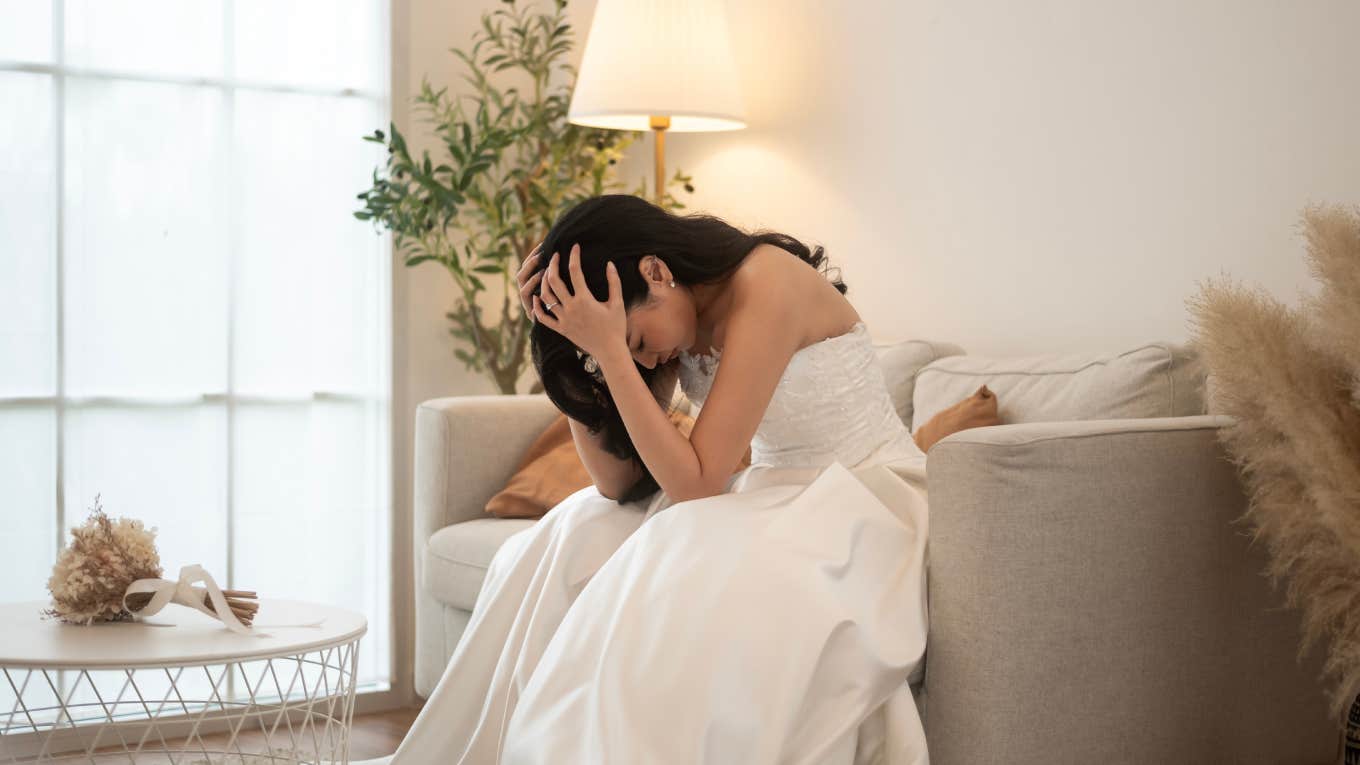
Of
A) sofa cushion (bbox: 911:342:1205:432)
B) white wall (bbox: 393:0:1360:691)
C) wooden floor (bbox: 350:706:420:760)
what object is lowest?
wooden floor (bbox: 350:706:420:760)

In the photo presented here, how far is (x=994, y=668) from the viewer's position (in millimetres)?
1668

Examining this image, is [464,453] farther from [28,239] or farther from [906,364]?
[28,239]

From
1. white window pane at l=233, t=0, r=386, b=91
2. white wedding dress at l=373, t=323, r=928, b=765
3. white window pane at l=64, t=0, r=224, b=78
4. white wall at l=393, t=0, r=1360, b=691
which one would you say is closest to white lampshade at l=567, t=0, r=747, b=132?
white wall at l=393, t=0, r=1360, b=691

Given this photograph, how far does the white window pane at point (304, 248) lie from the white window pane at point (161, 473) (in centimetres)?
19

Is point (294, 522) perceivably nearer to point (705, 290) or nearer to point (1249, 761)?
point (705, 290)

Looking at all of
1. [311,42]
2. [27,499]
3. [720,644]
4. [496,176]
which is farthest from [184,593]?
[496,176]

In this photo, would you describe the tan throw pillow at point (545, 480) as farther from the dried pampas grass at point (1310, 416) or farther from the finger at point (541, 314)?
the dried pampas grass at point (1310, 416)

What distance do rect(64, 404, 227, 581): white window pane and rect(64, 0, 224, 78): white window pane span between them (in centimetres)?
90

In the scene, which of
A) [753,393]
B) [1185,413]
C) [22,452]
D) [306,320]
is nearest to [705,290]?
[753,393]

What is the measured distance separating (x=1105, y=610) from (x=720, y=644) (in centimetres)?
54

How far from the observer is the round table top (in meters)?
1.84

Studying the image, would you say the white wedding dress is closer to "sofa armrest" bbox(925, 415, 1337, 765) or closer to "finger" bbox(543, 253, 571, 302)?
"sofa armrest" bbox(925, 415, 1337, 765)

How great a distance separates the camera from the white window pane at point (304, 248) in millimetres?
3566

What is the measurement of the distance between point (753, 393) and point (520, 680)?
1.74 feet
